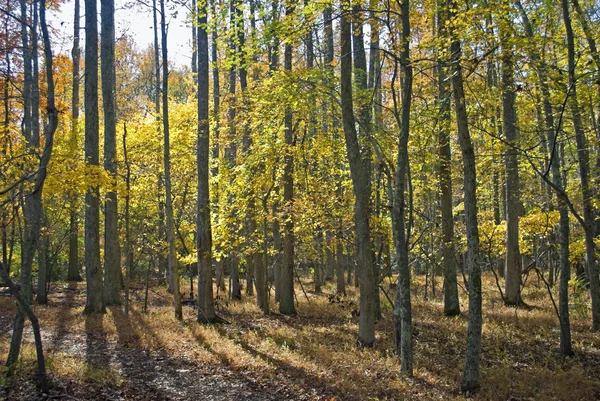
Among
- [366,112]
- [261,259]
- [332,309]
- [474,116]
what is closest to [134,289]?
[261,259]

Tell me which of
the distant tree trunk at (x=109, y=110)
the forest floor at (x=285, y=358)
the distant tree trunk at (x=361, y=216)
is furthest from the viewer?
the distant tree trunk at (x=109, y=110)

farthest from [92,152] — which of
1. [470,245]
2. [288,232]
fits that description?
[470,245]

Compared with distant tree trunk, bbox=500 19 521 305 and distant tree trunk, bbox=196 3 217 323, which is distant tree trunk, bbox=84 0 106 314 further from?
distant tree trunk, bbox=500 19 521 305

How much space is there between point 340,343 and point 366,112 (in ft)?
19.5

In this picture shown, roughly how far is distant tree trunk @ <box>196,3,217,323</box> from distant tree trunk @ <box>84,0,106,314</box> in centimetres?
317

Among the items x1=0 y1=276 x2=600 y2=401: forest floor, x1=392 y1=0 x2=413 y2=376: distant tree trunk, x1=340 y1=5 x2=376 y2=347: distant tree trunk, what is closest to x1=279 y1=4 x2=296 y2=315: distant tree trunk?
x1=0 y1=276 x2=600 y2=401: forest floor

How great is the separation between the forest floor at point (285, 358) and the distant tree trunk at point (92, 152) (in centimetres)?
72

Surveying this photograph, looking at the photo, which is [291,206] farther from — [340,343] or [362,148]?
[340,343]

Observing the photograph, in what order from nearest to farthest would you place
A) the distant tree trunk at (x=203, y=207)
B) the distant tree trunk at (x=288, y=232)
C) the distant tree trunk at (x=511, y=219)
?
the distant tree trunk at (x=203, y=207)
the distant tree trunk at (x=511, y=219)
the distant tree trunk at (x=288, y=232)

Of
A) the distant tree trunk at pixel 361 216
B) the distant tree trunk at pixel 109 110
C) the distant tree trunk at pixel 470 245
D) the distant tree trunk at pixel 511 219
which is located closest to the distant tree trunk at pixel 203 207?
the distant tree trunk at pixel 109 110

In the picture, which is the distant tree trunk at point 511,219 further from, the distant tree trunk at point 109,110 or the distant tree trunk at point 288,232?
the distant tree trunk at point 109,110

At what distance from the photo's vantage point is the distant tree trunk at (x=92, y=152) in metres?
13.8

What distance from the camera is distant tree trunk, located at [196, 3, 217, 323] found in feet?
43.4

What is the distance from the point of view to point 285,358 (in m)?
9.85
